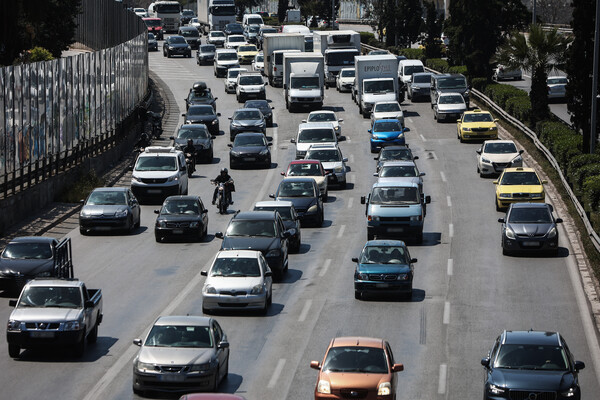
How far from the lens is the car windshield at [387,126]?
190 ft

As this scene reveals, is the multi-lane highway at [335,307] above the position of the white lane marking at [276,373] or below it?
below

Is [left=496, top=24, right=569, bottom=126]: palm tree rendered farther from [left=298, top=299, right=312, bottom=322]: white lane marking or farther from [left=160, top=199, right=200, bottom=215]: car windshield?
[left=298, top=299, right=312, bottom=322]: white lane marking

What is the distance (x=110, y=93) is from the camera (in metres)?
60.3

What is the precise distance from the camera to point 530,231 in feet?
118

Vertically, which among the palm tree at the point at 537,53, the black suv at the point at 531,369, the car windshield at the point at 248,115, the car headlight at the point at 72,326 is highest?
the palm tree at the point at 537,53

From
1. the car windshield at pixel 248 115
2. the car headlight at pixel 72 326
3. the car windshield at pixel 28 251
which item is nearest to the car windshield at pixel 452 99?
the car windshield at pixel 248 115

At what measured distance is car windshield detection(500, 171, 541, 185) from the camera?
42.9 meters

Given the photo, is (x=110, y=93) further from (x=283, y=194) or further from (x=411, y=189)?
(x=411, y=189)

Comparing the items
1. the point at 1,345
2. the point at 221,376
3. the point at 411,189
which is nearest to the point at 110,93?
the point at 411,189

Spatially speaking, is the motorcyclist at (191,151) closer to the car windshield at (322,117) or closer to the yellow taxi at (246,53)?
the car windshield at (322,117)

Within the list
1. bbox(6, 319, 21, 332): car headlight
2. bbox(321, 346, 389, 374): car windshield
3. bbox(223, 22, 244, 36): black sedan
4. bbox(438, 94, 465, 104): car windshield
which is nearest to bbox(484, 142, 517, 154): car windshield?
bbox(438, 94, 465, 104): car windshield

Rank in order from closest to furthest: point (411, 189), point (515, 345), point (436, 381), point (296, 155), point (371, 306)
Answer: point (515, 345)
point (436, 381)
point (371, 306)
point (411, 189)
point (296, 155)

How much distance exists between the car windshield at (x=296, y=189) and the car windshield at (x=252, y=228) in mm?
7630

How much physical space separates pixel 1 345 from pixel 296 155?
30784 mm
